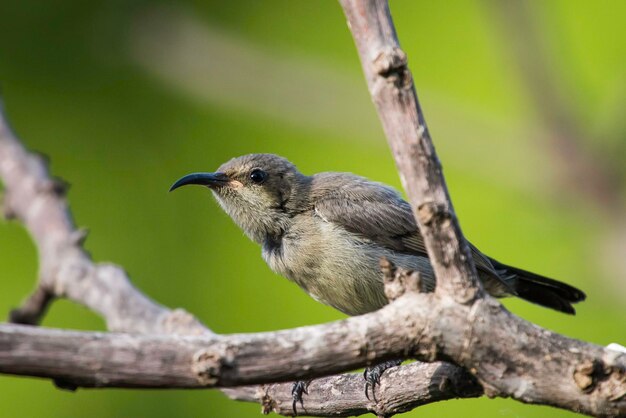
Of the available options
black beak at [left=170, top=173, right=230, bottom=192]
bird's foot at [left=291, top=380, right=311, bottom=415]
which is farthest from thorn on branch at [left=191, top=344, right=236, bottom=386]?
black beak at [left=170, top=173, right=230, bottom=192]

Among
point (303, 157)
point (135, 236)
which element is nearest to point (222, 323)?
point (135, 236)

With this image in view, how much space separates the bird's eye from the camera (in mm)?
3799

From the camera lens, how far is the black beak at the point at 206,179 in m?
3.70

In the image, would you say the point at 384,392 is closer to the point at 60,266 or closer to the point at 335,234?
the point at 335,234

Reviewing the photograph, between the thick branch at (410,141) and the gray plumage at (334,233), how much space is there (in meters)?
1.30

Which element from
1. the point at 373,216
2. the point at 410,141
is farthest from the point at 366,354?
the point at 373,216

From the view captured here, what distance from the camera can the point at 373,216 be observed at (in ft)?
12.0

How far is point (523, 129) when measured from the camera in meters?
4.59

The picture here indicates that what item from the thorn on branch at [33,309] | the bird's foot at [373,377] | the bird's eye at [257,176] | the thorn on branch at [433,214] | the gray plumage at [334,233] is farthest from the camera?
the thorn on branch at [33,309]

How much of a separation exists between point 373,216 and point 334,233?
0.21m

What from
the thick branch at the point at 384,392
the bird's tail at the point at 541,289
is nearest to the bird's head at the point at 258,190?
the thick branch at the point at 384,392

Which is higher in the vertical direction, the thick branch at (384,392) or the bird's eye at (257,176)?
the bird's eye at (257,176)

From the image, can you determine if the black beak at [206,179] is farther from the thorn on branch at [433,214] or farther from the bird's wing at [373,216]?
the thorn on branch at [433,214]

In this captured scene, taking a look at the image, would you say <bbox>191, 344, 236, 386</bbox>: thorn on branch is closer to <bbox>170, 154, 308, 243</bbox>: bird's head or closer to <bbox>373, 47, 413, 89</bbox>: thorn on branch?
<bbox>373, 47, 413, 89</bbox>: thorn on branch
